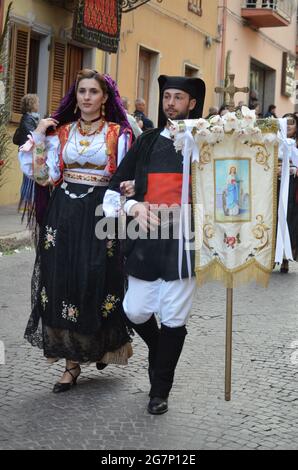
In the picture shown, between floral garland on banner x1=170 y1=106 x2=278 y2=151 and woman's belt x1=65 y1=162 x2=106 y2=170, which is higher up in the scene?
floral garland on banner x1=170 y1=106 x2=278 y2=151

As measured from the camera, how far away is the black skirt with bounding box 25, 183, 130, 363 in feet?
16.2

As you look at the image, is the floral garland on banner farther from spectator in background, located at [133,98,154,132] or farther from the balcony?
the balcony

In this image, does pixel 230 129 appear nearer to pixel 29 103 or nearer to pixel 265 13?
pixel 29 103

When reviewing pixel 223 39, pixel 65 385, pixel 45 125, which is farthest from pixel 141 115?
pixel 65 385


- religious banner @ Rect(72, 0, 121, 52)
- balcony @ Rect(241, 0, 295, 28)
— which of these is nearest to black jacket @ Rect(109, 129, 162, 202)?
religious banner @ Rect(72, 0, 121, 52)

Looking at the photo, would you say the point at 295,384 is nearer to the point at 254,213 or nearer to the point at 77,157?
the point at 254,213

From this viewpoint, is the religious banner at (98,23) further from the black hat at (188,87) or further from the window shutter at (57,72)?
the black hat at (188,87)

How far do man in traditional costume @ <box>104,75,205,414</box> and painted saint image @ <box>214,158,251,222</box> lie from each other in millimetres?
205

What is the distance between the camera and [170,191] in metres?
4.51

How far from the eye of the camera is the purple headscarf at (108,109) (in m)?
5.06

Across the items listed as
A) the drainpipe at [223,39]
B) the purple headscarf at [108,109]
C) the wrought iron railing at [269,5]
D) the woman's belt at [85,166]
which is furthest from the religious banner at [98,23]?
the woman's belt at [85,166]

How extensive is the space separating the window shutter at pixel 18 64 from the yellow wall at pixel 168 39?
298 cm

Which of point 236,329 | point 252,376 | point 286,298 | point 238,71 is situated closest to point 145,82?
point 238,71

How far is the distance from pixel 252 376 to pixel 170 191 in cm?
149
